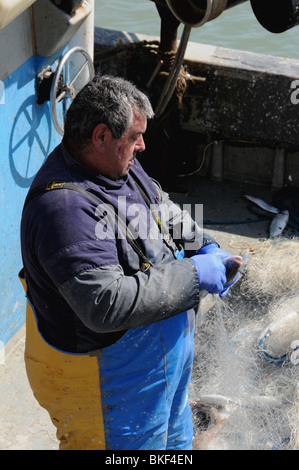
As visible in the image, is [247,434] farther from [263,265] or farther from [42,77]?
[42,77]

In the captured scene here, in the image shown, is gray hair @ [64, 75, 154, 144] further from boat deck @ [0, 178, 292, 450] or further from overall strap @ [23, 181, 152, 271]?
boat deck @ [0, 178, 292, 450]

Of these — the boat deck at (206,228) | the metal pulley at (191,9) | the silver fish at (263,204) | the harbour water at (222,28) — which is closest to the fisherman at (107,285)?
the boat deck at (206,228)

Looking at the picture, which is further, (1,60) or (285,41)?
(285,41)

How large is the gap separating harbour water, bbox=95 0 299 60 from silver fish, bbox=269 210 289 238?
922 cm

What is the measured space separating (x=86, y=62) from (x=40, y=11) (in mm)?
647

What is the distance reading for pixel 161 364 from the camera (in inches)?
109

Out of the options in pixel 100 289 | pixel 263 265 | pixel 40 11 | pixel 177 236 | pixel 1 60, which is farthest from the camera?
pixel 263 265

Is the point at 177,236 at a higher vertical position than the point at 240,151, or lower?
higher

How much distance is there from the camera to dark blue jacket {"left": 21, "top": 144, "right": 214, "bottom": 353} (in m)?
2.31

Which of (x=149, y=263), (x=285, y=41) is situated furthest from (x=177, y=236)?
(x=285, y=41)

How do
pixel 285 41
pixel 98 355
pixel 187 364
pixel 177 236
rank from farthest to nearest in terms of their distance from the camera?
1. pixel 285 41
2. pixel 177 236
3. pixel 187 364
4. pixel 98 355

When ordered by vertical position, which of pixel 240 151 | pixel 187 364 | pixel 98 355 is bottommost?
pixel 240 151

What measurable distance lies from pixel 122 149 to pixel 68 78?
2151 millimetres

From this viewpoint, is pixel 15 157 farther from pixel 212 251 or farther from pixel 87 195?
pixel 87 195
